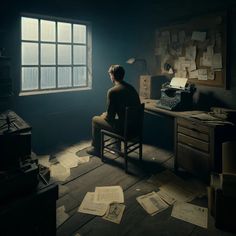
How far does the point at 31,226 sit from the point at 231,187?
153cm

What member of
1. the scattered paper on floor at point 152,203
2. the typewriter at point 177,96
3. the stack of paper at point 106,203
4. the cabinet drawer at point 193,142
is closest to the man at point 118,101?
the typewriter at point 177,96

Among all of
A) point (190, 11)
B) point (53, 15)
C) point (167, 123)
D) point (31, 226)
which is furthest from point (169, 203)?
point (53, 15)

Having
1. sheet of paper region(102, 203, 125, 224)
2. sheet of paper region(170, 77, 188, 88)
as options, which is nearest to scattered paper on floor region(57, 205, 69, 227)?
sheet of paper region(102, 203, 125, 224)

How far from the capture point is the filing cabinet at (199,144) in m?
2.91

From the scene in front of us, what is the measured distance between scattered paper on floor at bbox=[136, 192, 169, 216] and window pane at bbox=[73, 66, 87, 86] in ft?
8.72

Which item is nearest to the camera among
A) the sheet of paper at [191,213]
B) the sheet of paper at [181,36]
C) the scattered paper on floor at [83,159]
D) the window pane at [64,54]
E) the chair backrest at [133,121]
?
the sheet of paper at [191,213]

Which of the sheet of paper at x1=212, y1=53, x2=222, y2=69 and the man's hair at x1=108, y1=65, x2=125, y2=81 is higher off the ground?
the sheet of paper at x1=212, y1=53, x2=222, y2=69

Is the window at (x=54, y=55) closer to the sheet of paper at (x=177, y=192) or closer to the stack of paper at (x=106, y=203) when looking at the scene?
the stack of paper at (x=106, y=203)

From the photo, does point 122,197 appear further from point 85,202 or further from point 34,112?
point 34,112

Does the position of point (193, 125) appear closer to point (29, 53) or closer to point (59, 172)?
point (59, 172)

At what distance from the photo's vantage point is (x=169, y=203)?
2.70 meters

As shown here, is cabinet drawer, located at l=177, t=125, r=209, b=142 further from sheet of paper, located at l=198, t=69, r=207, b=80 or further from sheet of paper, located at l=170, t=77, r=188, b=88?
sheet of paper, located at l=198, t=69, r=207, b=80

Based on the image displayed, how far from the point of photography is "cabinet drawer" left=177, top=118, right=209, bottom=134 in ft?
9.76

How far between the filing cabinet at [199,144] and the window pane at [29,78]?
2254 millimetres
